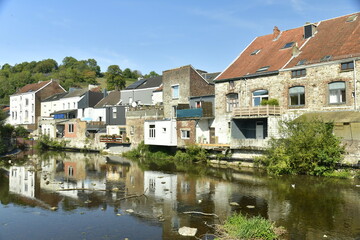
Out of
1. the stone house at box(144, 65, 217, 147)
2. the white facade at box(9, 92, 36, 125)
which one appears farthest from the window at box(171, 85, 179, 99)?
the white facade at box(9, 92, 36, 125)

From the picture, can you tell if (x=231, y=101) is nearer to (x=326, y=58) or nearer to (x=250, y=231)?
(x=326, y=58)

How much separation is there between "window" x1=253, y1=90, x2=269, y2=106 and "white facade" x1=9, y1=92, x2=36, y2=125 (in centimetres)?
4938

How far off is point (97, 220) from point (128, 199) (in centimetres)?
358

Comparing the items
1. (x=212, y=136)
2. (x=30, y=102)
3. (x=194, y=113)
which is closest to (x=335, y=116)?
(x=212, y=136)

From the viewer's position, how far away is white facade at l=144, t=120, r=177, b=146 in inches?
1336

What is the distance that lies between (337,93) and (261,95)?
6.48 m

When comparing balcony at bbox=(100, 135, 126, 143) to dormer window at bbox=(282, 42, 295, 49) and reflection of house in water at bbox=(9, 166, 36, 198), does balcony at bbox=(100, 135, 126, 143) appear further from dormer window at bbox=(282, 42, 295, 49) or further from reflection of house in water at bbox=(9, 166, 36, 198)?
dormer window at bbox=(282, 42, 295, 49)

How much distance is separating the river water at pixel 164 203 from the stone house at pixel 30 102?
40.2 meters

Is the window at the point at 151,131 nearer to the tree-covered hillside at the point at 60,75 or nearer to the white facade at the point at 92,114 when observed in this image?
the white facade at the point at 92,114

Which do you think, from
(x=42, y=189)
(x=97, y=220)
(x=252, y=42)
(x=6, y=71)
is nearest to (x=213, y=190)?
(x=97, y=220)

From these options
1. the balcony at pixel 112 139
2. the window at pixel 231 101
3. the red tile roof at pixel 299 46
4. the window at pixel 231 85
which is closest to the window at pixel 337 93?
the red tile roof at pixel 299 46

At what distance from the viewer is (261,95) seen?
28812 millimetres

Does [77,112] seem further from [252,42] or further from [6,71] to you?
[6,71]

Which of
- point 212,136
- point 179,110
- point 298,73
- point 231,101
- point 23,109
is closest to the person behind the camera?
point 298,73
